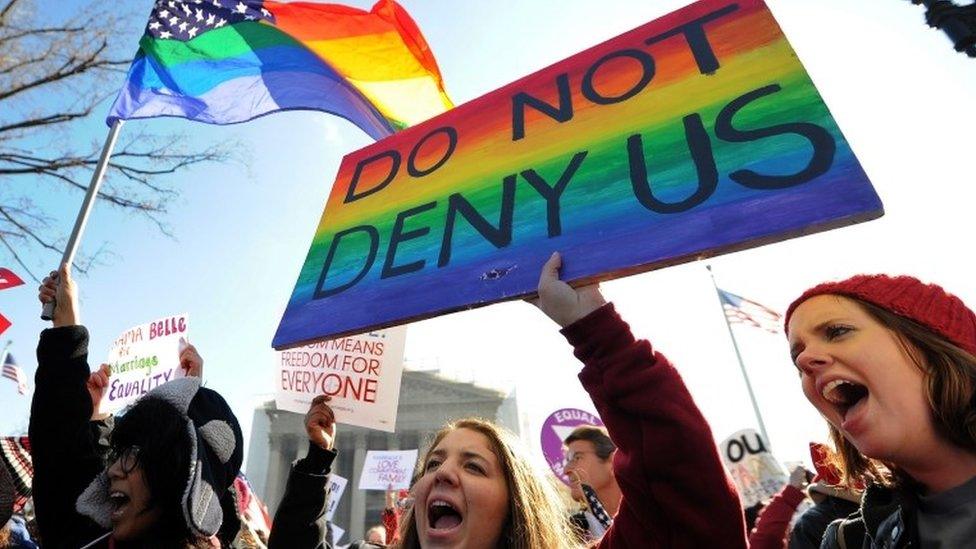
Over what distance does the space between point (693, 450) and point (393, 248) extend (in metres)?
1.29

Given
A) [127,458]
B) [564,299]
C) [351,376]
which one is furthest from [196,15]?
[564,299]

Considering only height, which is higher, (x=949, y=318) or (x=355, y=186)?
(x=355, y=186)

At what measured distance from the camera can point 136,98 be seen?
3826 mm

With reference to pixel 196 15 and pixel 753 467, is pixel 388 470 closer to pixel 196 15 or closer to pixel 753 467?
pixel 753 467

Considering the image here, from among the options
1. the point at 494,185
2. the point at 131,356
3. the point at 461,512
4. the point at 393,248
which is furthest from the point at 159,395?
the point at 131,356

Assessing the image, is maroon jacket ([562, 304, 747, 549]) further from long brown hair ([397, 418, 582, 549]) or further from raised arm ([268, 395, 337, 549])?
raised arm ([268, 395, 337, 549])

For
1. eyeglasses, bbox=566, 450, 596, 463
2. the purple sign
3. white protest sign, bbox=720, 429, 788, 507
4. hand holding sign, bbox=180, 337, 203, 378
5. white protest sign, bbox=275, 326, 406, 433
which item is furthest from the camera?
the purple sign

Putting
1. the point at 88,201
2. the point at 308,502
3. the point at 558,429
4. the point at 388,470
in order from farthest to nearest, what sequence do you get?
1. the point at 388,470
2. the point at 558,429
3. the point at 88,201
4. the point at 308,502

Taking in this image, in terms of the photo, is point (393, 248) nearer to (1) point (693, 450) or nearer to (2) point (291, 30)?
(1) point (693, 450)

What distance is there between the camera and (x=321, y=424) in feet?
8.00

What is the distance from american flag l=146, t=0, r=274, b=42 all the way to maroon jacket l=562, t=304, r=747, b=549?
3.81 meters

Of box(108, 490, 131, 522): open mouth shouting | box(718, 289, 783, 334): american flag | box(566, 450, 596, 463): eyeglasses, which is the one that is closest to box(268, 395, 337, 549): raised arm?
box(108, 490, 131, 522): open mouth shouting

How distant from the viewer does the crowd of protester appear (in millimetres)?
1252

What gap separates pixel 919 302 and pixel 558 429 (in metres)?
6.77
